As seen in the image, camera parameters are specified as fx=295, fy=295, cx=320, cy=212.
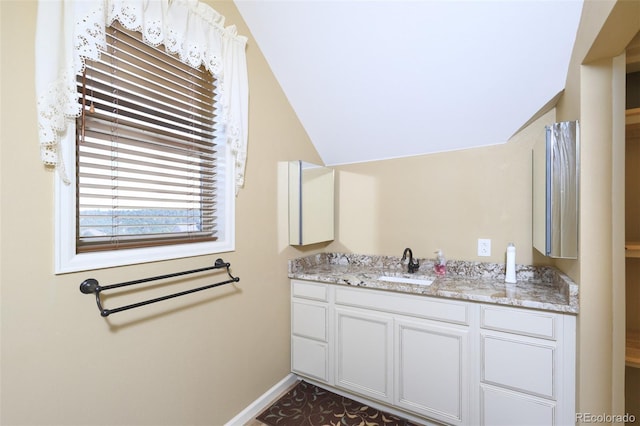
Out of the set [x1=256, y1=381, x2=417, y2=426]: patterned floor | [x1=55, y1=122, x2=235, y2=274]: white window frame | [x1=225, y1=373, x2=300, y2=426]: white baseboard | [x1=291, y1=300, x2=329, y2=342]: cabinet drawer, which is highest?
[x1=55, y1=122, x2=235, y2=274]: white window frame

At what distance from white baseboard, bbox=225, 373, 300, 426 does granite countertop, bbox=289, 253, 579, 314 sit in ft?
2.59

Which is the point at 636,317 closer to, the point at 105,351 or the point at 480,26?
the point at 480,26

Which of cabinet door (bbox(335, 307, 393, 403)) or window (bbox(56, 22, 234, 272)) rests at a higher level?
window (bbox(56, 22, 234, 272))

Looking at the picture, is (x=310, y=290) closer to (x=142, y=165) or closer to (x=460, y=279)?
(x=460, y=279)

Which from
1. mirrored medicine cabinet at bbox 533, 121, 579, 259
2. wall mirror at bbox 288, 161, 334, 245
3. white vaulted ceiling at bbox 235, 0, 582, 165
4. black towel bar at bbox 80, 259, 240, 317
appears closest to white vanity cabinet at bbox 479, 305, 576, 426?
mirrored medicine cabinet at bbox 533, 121, 579, 259

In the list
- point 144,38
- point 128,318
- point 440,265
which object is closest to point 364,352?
point 440,265

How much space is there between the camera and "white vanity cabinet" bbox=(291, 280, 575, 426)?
1484 millimetres

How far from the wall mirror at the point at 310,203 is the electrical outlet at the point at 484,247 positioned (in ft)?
3.87

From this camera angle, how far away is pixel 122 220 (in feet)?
4.56

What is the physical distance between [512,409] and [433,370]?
1.34 feet

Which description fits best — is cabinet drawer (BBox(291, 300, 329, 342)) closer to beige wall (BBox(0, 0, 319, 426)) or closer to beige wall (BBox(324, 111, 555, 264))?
beige wall (BBox(0, 0, 319, 426))

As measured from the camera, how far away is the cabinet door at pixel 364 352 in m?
1.92

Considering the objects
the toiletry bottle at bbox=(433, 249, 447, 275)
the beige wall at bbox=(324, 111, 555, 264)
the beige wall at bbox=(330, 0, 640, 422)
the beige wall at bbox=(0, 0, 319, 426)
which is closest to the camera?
the beige wall at bbox=(0, 0, 319, 426)

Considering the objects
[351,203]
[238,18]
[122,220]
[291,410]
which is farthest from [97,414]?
[238,18]
